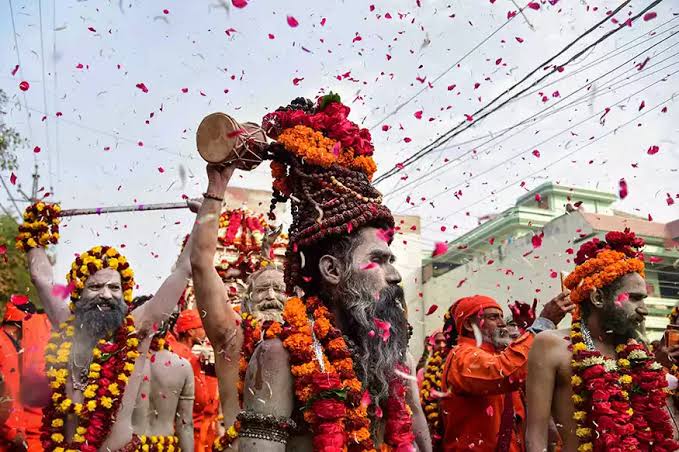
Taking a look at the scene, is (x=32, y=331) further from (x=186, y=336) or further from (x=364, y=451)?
(x=364, y=451)

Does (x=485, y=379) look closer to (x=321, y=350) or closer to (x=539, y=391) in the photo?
(x=539, y=391)

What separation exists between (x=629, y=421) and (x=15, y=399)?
473cm

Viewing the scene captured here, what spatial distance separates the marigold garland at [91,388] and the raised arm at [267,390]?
2.34m

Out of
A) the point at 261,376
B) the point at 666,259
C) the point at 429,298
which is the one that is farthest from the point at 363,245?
the point at 429,298

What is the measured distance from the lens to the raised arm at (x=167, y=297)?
5.15 meters

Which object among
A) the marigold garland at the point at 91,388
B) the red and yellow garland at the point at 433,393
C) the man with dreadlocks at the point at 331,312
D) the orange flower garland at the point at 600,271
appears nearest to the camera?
the man with dreadlocks at the point at 331,312

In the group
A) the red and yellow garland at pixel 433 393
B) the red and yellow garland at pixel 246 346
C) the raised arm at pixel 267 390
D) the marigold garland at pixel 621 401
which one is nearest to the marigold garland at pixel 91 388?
the red and yellow garland at pixel 246 346

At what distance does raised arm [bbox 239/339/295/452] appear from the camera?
9.01 ft

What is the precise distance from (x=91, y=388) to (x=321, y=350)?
8.39 feet

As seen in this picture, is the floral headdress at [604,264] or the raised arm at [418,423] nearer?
the raised arm at [418,423]

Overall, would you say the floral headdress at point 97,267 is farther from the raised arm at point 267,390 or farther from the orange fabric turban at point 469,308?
the raised arm at point 267,390

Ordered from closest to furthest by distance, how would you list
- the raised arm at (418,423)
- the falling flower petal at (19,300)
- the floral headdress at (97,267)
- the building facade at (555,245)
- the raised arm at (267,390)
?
the raised arm at (267,390) < the raised arm at (418,423) < the floral headdress at (97,267) < the falling flower petal at (19,300) < the building facade at (555,245)

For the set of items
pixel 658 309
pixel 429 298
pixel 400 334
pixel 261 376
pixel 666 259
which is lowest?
pixel 261 376

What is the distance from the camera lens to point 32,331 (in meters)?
6.46
